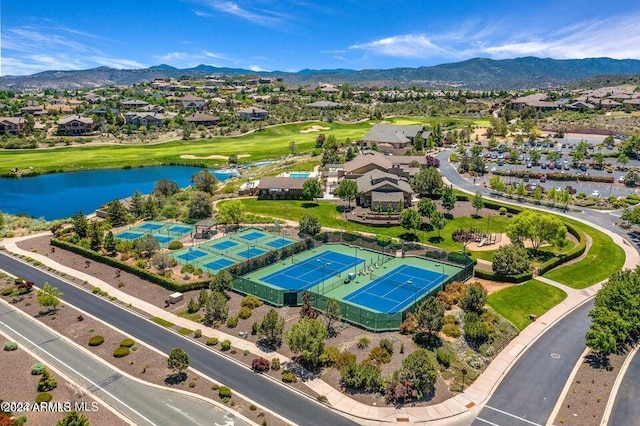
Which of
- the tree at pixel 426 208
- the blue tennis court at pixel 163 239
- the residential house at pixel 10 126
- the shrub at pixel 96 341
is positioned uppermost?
the residential house at pixel 10 126

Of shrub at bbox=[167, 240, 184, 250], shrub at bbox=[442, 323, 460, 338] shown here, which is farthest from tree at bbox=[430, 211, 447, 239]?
shrub at bbox=[167, 240, 184, 250]

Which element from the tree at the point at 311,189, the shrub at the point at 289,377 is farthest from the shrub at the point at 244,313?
the tree at the point at 311,189

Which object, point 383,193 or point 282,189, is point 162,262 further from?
point 383,193

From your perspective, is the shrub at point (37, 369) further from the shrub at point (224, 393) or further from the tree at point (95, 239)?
the tree at point (95, 239)

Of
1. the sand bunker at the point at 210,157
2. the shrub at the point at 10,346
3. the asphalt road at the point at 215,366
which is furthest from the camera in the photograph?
the sand bunker at the point at 210,157

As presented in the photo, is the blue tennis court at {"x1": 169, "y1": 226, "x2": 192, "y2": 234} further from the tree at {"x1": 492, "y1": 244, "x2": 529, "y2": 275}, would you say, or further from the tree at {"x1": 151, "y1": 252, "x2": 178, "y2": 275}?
the tree at {"x1": 492, "y1": 244, "x2": 529, "y2": 275}

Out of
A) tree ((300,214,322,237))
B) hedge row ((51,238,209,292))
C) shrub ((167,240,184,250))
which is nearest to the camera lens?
hedge row ((51,238,209,292))
